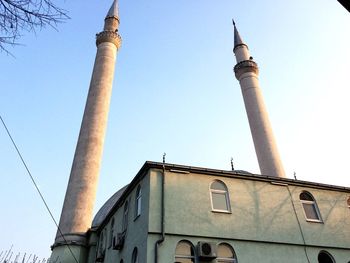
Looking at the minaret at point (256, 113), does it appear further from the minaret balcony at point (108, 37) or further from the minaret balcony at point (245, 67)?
the minaret balcony at point (108, 37)

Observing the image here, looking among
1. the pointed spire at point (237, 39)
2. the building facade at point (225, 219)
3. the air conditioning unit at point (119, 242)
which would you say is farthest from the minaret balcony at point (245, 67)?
the air conditioning unit at point (119, 242)

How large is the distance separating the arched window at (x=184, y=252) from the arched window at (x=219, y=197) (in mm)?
1843

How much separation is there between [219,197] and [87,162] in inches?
428

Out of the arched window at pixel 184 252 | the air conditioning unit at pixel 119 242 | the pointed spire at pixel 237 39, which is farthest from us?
the pointed spire at pixel 237 39

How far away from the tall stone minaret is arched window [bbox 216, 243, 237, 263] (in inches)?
385

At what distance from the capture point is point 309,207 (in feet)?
49.6

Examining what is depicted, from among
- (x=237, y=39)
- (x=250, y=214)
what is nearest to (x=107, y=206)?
(x=250, y=214)

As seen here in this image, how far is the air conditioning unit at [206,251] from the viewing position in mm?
11672

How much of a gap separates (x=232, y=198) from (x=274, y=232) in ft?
6.71

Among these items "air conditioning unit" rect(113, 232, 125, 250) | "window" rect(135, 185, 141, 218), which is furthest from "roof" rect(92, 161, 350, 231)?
"air conditioning unit" rect(113, 232, 125, 250)

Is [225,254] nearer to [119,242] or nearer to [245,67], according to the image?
[119,242]

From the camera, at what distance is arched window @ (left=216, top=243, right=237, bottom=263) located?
483 inches

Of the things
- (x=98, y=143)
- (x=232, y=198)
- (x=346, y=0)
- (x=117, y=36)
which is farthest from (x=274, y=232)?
(x=117, y=36)

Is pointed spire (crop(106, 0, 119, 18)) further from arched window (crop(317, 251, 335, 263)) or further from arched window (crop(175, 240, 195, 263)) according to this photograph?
arched window (crop(317, 251, 335, 263))
